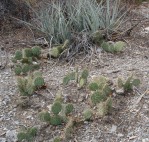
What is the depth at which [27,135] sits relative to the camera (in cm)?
323

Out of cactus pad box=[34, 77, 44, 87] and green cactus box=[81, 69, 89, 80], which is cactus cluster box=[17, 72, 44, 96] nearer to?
cactus pad box=[34, 77, 44, 87]

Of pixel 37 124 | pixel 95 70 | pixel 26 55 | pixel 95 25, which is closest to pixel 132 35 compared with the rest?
pixel 95 25

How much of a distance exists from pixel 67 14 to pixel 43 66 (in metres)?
1.00

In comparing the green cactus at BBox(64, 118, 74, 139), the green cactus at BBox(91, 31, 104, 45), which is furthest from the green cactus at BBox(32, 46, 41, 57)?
the green cactus at BBox(64, 118, 74, 139)

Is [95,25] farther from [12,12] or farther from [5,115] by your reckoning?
[5,115]

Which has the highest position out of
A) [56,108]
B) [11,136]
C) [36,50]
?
[56,108]

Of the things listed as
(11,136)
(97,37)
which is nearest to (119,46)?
(97,37)

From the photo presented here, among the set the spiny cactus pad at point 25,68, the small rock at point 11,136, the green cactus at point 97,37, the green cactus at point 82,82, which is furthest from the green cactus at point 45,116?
the green cactus at point 97,37

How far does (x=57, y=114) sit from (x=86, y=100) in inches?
16.2

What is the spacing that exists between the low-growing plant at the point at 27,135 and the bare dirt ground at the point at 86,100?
0.24ft

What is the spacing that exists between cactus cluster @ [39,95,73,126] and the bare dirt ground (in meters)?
0.07

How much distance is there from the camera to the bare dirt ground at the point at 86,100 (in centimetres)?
331

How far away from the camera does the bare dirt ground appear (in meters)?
3.31

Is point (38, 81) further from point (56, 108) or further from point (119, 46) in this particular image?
point (119, 46)
